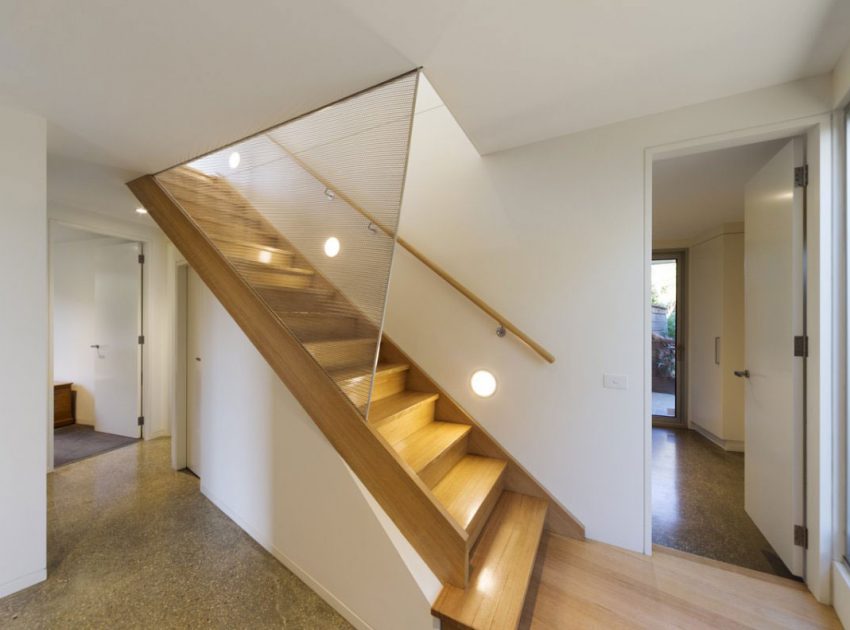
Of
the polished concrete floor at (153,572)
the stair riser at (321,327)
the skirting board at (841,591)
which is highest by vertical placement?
the stair riser at (321,327)

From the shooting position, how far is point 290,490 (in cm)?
178

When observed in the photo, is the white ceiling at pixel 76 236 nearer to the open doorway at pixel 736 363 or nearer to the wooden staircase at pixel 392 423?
the wooden staircase at pixel 392 423

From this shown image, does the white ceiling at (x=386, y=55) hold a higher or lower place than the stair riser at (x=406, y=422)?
higher

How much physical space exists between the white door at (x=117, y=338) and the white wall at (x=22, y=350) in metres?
2.28

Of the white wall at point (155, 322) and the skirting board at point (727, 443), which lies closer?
the skirting board at point (727, 443)

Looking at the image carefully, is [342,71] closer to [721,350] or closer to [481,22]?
[481,22]

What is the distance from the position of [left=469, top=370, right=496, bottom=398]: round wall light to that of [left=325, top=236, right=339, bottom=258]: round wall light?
1.18 m

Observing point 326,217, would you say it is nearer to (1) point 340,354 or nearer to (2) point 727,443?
(1) point 340,354

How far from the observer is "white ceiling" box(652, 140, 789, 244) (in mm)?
2137

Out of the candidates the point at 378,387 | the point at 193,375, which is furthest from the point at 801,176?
the point at 193,375

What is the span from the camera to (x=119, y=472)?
9.37ft

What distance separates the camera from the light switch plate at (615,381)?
1785 mm

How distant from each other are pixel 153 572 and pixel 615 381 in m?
2.73

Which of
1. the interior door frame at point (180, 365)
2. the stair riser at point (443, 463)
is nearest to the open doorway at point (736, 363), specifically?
the stair riser at point (443, 463)
